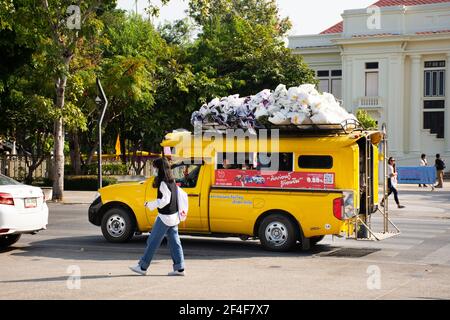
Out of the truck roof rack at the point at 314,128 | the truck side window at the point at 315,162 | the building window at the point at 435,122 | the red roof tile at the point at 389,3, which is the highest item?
the red roof tile at the point at 389,3

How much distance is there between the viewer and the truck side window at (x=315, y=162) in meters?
13.4

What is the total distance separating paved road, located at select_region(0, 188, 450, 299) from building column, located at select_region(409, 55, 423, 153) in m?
32.8

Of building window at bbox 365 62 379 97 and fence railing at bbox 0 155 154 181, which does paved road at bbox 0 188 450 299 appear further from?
building window at bbox 365 62 379 97

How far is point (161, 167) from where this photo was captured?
10.9m

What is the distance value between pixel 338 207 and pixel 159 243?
381cm

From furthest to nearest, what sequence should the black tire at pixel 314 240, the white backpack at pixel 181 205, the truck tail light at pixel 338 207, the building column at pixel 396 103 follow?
the building column at pixel 396 103, the black tire at pixel 314 240, the truck tail light at pixel 338 207, the white backpack at pixel 181 205

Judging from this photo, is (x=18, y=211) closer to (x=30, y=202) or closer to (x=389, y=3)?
(x=30, y=202)

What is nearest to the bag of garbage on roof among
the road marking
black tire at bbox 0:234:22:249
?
the road marking

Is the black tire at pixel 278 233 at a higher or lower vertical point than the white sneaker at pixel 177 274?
higher

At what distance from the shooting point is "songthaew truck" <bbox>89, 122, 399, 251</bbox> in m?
13.3

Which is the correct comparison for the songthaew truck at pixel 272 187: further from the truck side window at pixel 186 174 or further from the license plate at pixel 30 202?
the license plate at pixel 30 202

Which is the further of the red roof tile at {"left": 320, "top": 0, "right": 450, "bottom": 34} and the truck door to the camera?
the red roof tile at {"left": 320, "top": 0, "right": 450, "bottom": 34}

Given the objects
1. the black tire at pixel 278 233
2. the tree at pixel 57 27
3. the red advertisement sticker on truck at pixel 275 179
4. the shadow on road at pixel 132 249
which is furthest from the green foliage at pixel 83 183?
the black tire at pixel 278 233

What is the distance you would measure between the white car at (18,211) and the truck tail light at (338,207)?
5395 millimetres
